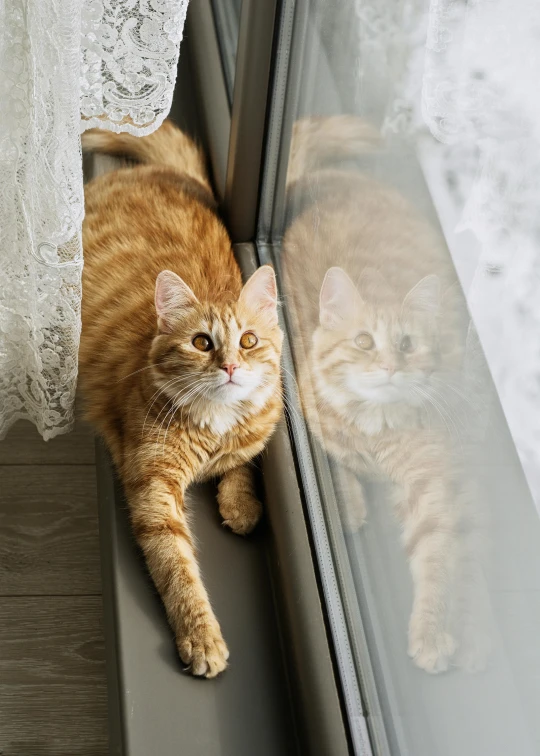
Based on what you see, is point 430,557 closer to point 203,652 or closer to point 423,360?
point 423,360

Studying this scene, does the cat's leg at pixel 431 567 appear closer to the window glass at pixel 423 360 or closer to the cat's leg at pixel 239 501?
the window glass at pixel 423 360

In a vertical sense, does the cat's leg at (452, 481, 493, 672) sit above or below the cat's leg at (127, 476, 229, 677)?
above

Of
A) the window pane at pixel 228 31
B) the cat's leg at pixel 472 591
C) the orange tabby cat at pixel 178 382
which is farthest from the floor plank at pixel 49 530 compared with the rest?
the window pane at pixel 228 31

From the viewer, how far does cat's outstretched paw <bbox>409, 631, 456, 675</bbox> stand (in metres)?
0.85

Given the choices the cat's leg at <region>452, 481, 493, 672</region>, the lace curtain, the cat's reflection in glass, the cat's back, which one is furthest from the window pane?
the cat's leg at <region>452, 481, 493, 672</region>

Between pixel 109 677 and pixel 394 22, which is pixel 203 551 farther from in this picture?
pixel 394 22

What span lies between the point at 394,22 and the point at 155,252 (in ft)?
1.86

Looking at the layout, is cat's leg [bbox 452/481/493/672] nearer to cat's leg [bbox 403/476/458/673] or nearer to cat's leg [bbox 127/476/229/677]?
cat's leg [bbox 403/476/458/673]

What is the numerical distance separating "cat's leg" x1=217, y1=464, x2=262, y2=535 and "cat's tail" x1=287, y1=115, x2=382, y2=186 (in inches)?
18.7

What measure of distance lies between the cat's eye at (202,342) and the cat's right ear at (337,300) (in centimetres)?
17

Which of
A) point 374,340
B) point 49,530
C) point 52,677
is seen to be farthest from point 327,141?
point 52,677

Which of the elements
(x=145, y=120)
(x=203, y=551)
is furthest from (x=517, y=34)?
(x=203, y=551)

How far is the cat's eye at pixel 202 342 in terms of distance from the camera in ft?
3.84

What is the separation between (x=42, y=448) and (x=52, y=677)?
0.42 m
